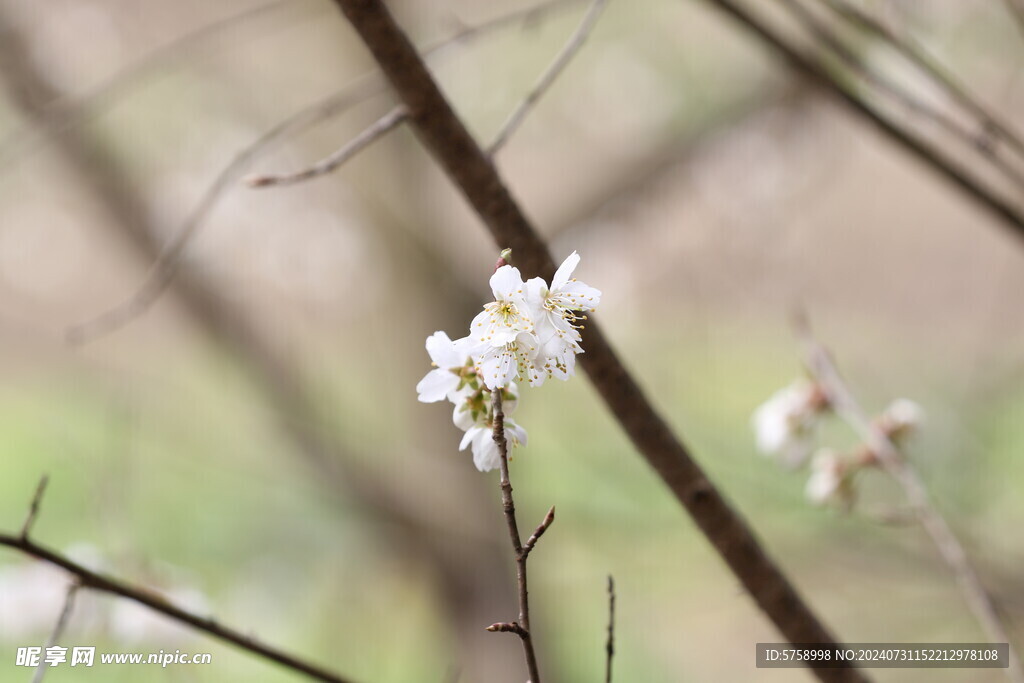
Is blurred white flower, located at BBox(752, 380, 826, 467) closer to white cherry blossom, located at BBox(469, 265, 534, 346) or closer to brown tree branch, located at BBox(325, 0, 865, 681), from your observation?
brown tree branch, located at BBox(325, 0, 865, 681)

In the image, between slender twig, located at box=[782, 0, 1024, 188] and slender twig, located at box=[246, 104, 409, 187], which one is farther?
slender twig, located at box=[782, 0, 1024, 188]

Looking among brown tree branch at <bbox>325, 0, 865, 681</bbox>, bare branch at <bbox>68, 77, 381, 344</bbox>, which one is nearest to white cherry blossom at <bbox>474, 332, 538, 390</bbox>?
brown tree branch at <bbox>325, 0, 865, 681</bbox>

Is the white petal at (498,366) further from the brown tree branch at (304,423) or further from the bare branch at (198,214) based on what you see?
the brown tree branch at (304,423)

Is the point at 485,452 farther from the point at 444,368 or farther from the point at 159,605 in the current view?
the point at 159,605

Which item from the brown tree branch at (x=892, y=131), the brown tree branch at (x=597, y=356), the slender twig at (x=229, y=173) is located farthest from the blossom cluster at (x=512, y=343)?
the brown tree branch at (x=892, y=131)

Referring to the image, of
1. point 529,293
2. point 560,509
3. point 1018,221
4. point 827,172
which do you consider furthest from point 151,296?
point 827,172
